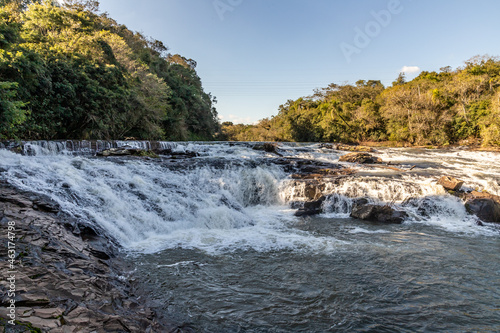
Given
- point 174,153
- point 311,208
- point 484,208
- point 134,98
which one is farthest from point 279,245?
point 134,98

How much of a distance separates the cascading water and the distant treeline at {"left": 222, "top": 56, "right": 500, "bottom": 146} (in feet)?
74.7

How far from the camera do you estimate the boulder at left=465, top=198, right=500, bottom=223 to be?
753 cm

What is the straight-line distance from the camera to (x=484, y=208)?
7.70 m

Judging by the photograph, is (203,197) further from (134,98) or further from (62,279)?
(134,98)

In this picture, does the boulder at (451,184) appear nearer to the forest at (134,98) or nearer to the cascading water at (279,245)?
the cascading water at (279,245)

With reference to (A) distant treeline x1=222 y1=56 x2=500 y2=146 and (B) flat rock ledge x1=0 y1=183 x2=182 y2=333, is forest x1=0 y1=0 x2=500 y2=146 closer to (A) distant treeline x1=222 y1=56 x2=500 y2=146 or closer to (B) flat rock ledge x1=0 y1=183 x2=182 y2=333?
(A) distant treeline x1=222 y1=56 x2=500 y2=146

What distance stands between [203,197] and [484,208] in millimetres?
8551

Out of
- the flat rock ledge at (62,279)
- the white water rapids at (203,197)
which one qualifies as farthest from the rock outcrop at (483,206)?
the flat rock ledge at (62,279)

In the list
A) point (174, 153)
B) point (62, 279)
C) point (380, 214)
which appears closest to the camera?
point (62, 279)

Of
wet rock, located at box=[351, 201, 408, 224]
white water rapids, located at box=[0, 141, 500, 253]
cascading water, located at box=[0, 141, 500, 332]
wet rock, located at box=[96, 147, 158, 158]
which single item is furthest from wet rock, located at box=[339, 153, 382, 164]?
wet rock, located at box=[96, 147, 158, 158]

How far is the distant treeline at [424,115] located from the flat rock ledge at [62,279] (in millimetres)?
31076

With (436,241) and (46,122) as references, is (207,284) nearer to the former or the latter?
(436,241)

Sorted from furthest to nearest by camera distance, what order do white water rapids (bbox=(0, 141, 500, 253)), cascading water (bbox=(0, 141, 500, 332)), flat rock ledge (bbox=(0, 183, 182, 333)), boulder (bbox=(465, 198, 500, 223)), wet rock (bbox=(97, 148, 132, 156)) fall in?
wet rock (bbox=(97, 148, 132, 156)), boulder (bbox=(465, 198, 500, 223)), white water rapids (bbox=(0, 141, 500, 253)), cascading water (bbox=(0, 141, 500, 332)), flat rock ledge (bbox=(0, 183, 182, 333))

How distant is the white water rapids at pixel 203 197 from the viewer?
5.61 metres
